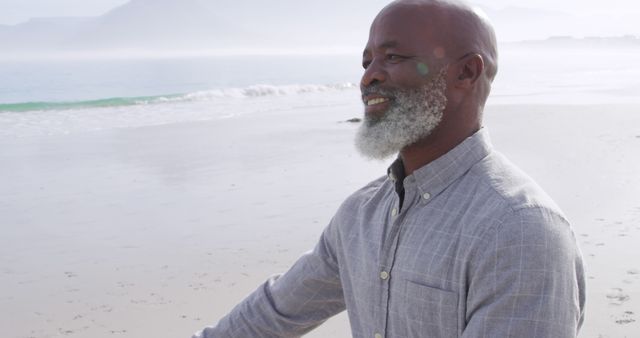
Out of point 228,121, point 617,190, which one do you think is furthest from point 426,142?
point 228,121

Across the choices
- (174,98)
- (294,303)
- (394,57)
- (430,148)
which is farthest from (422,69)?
(174,98)

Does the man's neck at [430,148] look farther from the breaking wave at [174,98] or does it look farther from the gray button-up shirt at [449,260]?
the breaking wave at [174,98]

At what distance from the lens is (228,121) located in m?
18.9

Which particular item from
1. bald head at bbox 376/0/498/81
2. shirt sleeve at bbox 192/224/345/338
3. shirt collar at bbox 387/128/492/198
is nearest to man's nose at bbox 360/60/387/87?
bald head at bbox 376/0/498/81

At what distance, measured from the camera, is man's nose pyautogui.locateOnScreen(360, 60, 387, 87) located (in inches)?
69.4

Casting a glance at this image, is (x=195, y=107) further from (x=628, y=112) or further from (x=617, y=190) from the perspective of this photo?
(x=617, y=190)

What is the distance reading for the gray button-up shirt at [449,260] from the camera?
4.54 ft

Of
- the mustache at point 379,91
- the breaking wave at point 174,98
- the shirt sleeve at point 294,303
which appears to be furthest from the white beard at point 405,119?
the breaking wave at point 174,98

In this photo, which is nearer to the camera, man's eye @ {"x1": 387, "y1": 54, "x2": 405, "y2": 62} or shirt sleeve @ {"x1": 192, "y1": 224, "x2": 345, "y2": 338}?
man's eye @ {"x1": 387, "y1": 54, "x2": 405, "y2": 62}

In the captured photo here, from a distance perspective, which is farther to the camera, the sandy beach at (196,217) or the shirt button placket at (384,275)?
the sandy beach at (196,217)

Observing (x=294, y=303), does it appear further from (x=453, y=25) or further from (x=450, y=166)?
(x=453, y=25)

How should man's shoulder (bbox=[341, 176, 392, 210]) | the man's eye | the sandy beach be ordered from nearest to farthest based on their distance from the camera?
the man's eye < man's shoulder (bbox=[341, 176, 392, 210]) < the sandy beach

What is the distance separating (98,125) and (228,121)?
128 inches

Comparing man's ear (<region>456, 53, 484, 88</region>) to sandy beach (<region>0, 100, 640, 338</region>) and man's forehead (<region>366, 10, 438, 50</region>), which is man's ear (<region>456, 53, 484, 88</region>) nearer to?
man's forehead (<region>366, 10, 438, 50</region>)
